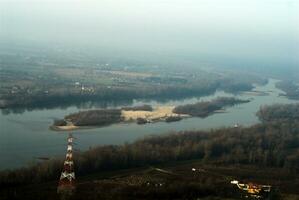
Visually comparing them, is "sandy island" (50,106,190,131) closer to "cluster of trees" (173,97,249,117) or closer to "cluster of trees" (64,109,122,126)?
"cluster of trees" (64,109,122,126)

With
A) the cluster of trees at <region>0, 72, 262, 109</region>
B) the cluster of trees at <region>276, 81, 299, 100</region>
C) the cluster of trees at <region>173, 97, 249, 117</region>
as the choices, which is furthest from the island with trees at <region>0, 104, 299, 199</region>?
the cluster of trees at <region>276, 81, 299, 100</region>

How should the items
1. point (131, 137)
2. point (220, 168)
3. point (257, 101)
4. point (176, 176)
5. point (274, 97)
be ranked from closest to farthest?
point (176, 176), point (220, 168), point (131, 137), point (257, 101), point (274, 97)

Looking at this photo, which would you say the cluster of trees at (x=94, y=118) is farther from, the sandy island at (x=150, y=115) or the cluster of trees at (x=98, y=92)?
the cluster of trees at (x=98, y=92)

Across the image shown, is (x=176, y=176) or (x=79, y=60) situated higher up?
(x=79, y=60)

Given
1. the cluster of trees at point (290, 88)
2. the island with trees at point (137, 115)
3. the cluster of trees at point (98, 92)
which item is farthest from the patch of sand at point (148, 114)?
the cluster of trees at point (290, 88)

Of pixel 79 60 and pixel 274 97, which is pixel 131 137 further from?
pixel 79 60

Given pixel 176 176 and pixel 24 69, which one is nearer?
pixel 176 176

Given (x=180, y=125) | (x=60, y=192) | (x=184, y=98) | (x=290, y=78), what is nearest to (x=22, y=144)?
(x=60, y=192)

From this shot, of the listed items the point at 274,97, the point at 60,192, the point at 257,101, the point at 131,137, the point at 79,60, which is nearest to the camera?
the point at 60,192
